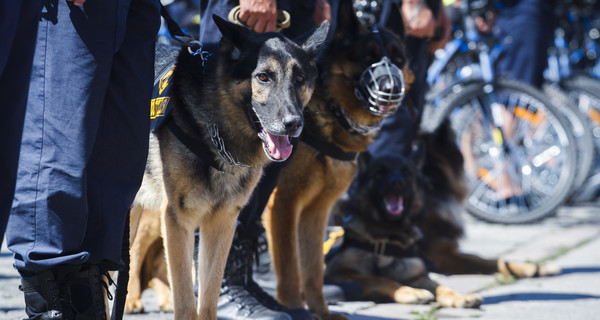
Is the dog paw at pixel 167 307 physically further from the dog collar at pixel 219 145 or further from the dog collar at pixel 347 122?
the dog collar at pixel 347 122

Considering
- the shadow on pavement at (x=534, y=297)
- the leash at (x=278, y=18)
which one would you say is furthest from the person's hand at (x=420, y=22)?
the shadow on pavement at (x=534, y=297)

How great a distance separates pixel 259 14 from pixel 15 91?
1.10m

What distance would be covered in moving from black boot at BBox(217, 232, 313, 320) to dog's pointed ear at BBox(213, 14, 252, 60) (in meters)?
0.90

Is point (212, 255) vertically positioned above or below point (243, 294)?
above

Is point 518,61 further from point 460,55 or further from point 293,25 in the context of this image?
point 293,25

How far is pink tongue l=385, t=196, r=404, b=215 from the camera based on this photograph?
4.38 metres

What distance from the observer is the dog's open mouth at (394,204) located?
4383mm

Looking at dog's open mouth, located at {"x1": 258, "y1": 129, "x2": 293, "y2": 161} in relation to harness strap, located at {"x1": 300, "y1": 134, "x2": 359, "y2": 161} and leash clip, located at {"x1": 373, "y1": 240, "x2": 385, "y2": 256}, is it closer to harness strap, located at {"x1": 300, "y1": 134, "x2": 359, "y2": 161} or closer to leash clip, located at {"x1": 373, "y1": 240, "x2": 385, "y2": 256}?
harness strap, located at {"x1": 300, "y1": 134, "x2": 359, "y2": 161}

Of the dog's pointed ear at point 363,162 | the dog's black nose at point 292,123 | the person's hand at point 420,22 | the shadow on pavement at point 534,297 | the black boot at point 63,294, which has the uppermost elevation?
the person's hand at point 420,22

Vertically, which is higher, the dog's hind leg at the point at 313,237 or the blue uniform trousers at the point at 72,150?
the blue uniform trousers at the point at 72,150

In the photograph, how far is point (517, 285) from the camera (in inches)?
182

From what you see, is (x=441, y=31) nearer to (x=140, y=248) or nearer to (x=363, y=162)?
(x=363, y=162)

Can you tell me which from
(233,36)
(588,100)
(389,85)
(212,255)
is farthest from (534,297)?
(588,100)

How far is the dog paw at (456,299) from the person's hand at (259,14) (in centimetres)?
180
